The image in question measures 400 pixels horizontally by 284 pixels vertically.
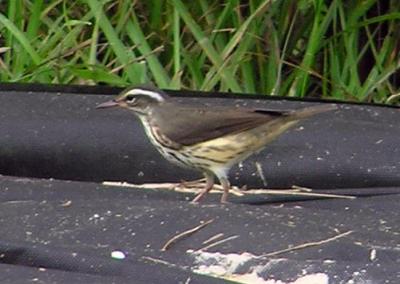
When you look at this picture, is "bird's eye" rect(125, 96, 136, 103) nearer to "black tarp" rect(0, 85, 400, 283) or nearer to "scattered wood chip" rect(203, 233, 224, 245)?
"black tarp" rect(0, 85, 400, 283)

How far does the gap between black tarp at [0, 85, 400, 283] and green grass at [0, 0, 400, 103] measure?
24.9 inches

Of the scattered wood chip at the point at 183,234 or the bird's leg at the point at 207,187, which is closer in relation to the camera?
the scattered wood chip at the point at 183,234

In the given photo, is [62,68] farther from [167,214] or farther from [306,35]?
[167,214]

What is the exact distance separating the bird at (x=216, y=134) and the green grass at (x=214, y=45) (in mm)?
1238

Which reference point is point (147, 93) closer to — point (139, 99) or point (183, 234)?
point (139, 99)

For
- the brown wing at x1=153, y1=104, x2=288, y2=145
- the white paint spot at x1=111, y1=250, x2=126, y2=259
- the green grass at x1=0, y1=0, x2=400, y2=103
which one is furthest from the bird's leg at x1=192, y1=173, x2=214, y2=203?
the green grass at x1=0, y1=0, x2=400, y2=103

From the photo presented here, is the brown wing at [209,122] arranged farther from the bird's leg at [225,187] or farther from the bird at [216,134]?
the bird's leg at [225,187]

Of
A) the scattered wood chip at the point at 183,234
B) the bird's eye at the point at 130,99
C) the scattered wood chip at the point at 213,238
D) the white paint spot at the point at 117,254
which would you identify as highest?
the bird's eye at the point at 130,99

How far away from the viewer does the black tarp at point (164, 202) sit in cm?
307

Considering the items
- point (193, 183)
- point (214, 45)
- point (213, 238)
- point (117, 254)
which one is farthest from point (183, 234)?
point (214, 45)

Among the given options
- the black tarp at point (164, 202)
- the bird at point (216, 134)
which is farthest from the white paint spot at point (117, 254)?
the bird at point (216, 134)

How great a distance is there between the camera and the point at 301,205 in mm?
3795

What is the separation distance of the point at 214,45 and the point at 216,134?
1590 mm

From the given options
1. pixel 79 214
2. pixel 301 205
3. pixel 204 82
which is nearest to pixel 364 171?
pixel 301 205
